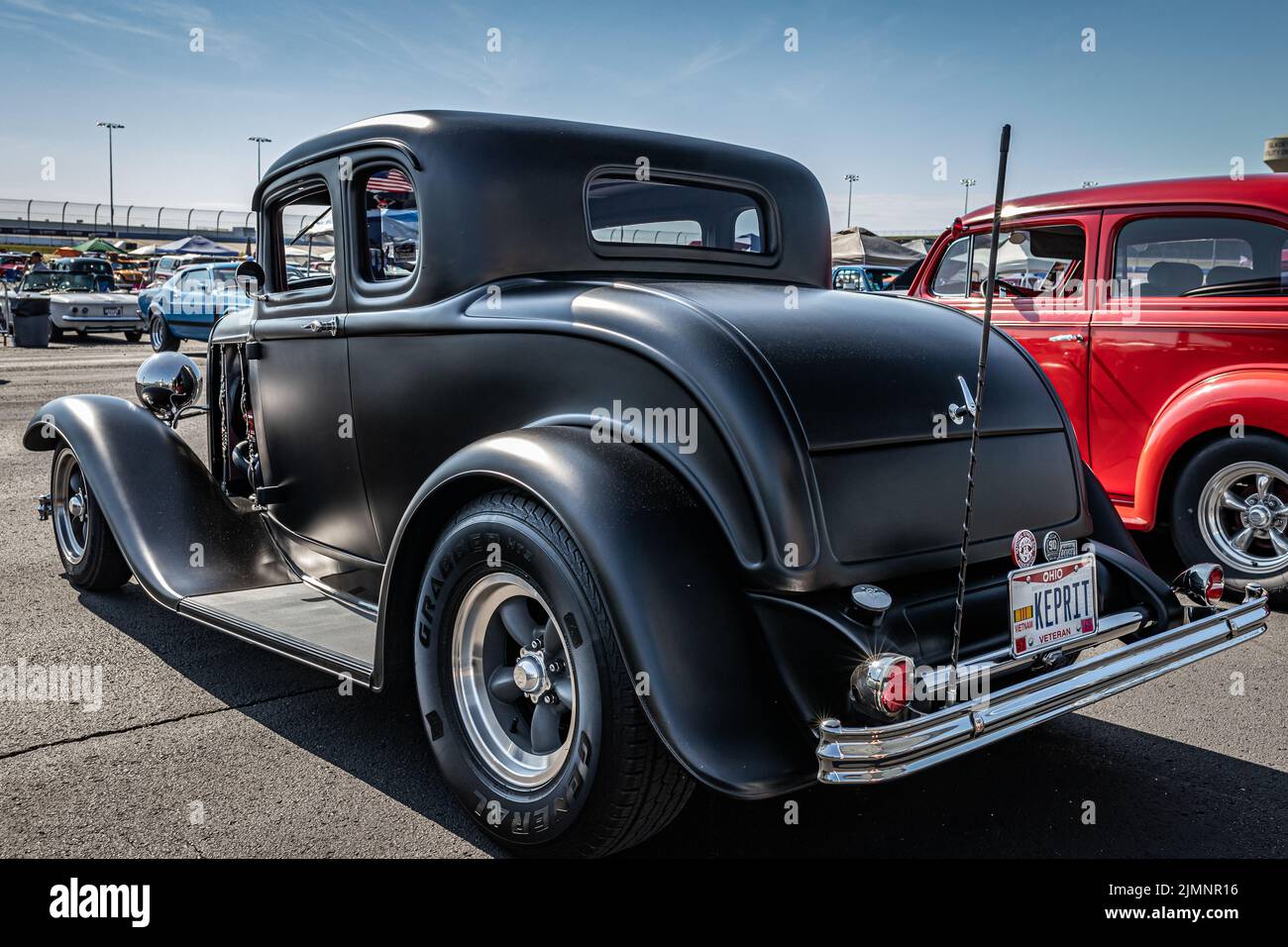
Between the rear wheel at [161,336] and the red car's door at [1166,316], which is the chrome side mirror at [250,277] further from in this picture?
the rear wheel at [161,336]

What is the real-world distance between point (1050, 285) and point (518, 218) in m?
3.71

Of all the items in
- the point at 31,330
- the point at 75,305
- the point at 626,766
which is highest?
the point at 75,305

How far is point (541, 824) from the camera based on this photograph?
256cm

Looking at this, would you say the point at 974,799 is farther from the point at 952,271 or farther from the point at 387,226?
the point at 952,271

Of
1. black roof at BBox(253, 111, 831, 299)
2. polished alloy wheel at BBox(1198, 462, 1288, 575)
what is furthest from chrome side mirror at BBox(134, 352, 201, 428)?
polished alloy wheel at BBox(1198, 462, 1288, 575)

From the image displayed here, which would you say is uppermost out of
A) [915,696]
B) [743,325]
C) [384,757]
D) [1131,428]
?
[743,325]

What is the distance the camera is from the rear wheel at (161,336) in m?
18.9

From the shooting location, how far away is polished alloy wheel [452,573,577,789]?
2.65 metres

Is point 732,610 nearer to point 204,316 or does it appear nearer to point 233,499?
point 233,499

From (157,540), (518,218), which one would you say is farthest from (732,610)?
(157,540)

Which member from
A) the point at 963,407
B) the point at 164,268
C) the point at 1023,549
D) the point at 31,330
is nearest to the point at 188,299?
the point at 31,330

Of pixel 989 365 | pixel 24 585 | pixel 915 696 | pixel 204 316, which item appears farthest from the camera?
pixel 204 316

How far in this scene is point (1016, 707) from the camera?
240 centimetres

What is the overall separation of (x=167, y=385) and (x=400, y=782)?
2875 mm
